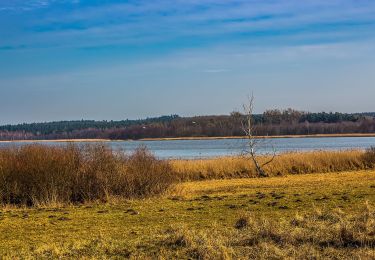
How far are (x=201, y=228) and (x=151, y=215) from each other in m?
2.80

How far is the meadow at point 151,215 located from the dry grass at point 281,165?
283 inches

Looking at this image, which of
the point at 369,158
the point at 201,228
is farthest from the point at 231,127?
the point at 201,228

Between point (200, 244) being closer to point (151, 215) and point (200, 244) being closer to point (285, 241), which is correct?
point (285, 241)

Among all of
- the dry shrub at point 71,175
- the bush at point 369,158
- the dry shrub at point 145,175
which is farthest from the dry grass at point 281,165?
the dry shrub at point 71,175

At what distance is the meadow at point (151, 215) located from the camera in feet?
29.5

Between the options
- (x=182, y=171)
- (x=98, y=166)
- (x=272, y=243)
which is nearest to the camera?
(x=272, y=243)

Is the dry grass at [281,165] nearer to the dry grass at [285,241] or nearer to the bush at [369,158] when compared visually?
the bush at [369,158]

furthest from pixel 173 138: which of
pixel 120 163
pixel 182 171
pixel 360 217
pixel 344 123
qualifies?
pixel 360 217

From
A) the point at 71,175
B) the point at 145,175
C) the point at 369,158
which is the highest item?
the point at 71,175

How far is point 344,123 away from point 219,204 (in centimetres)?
12185

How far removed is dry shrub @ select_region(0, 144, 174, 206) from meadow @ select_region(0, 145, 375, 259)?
33mm

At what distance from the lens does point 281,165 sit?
30312 millimetres

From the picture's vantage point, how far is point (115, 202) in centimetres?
1756

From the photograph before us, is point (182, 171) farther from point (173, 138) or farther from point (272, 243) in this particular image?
point (173, 138)
